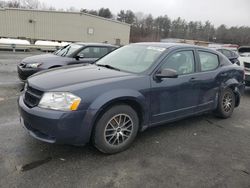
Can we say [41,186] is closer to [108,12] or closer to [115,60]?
[115,60]

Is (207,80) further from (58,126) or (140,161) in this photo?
(58,126)

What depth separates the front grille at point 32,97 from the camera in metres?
3.08

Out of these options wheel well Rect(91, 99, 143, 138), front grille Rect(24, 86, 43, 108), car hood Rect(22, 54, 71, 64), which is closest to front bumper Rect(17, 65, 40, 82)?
car hood Rect(22, 54, 71, 64)

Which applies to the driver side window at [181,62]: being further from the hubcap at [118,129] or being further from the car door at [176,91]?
the hubcap at [118,129]

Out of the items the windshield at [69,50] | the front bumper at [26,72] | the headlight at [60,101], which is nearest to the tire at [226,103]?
the headlight at [60,101]

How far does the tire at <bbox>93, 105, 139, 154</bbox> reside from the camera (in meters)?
3.17

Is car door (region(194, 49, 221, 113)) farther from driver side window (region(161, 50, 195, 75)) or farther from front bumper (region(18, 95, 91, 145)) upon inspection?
front bumper (region(18, 95, 91, 145))

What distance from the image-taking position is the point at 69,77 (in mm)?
3402

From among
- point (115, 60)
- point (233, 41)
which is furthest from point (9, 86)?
point (233, 41)

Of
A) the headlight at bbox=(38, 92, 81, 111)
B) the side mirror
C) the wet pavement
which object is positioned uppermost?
the side mirror

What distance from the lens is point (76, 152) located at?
3357 mm

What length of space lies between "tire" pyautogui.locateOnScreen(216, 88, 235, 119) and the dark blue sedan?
50 millimetres

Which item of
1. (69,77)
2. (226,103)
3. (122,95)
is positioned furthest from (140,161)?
(226,103)

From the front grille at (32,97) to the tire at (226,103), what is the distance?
143 inches
